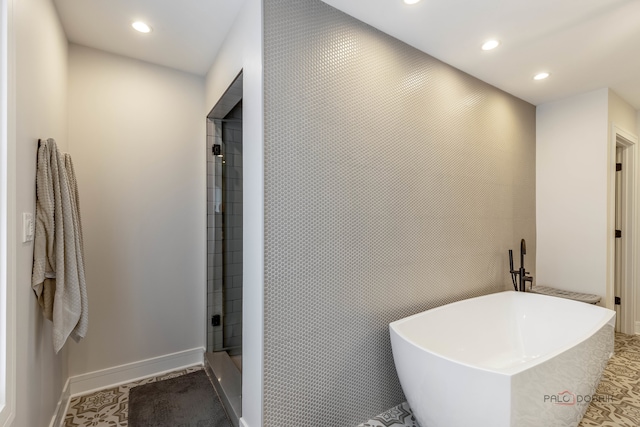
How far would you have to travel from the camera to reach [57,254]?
1.51m

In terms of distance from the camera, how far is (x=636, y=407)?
2066 mm

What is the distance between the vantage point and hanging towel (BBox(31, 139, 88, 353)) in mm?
1456

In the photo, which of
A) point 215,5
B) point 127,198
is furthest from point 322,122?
point 127,198

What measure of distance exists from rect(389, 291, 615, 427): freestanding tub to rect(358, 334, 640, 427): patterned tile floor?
129 millimetres

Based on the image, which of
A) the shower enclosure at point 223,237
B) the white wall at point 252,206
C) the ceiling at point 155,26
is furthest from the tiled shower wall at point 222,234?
the white wall at point 252,206

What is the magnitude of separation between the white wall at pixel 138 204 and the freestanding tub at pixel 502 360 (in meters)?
1.89

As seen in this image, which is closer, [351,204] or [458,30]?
[351,204]

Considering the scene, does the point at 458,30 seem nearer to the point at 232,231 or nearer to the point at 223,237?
the point at 232,231

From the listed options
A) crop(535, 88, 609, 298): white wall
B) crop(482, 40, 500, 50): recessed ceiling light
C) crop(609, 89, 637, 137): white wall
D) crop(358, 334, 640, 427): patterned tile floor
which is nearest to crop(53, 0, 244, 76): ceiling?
crop(482, 40, 500, 50): recessed ceiling light

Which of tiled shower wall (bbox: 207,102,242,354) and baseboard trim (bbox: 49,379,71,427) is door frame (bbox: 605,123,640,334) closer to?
tiled shower wall (bbox: 207,102,242,354)

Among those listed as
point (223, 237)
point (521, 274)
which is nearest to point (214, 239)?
point (223, 237)

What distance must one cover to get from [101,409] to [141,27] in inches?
102

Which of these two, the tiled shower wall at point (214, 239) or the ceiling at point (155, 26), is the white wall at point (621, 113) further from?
the tiled shower wall at point (214, 239)

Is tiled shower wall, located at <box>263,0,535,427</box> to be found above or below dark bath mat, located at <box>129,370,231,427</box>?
above
